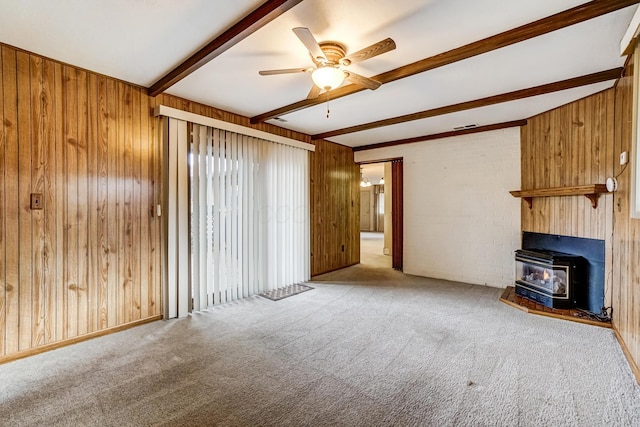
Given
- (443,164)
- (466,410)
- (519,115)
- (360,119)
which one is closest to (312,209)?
(360,119)

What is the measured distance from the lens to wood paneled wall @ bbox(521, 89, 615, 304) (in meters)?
3.20

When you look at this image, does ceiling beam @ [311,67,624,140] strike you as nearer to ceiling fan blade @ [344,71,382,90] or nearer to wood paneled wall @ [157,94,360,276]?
wood paneled wall @ [157,94,360,276]

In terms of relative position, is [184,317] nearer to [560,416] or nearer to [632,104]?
[560,416]

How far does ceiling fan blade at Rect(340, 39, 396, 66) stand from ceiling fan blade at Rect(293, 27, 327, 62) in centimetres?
21

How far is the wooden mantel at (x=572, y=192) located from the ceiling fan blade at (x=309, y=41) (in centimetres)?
312

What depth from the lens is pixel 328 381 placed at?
213 cm

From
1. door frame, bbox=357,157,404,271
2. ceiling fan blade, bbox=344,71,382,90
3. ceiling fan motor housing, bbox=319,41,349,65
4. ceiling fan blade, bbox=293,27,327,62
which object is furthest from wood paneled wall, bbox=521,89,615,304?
ceiling fan blade, bbox=293,27,327,62

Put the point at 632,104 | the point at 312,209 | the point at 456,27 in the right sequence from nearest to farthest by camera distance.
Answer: the point at 456,27, the point at 632,104, the point at 312,209

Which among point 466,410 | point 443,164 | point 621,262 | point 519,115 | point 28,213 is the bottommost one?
point 466,410

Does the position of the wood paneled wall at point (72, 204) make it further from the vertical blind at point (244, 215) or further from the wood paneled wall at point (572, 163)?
the wood paneled wall at point (572, 163)

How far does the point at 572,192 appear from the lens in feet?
11.0

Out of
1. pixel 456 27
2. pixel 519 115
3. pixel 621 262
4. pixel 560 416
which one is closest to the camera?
pixel 560 416

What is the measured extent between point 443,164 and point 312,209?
7.89 ft

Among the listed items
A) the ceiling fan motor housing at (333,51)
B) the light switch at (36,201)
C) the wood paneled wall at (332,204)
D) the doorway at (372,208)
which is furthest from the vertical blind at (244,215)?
the doorway at (372,208)
